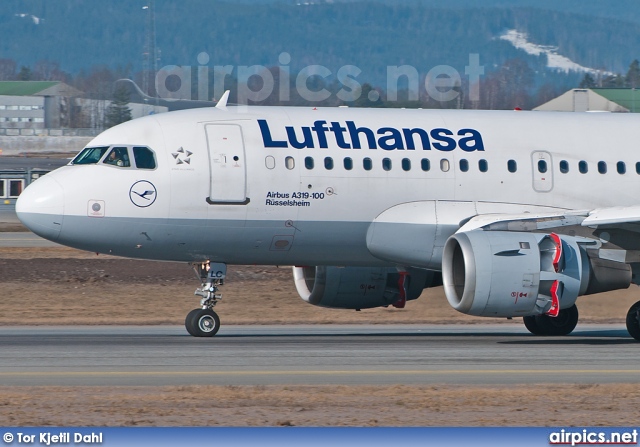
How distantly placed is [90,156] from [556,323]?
9746 millimetres

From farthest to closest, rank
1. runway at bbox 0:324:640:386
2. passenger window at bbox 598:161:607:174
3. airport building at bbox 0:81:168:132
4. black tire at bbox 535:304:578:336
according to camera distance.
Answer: airport building at bbox 0:81:168:132 < black tire at bbox 535:304:578:336 < passenger window at bbox 598:161:607:174 < runway at bbox 0:324:640:386

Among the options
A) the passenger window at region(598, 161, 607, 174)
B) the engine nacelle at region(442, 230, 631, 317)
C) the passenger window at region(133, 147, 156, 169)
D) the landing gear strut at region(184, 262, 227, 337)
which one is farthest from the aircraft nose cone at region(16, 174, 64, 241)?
the passenger window at region(598, 161, 607, 174)

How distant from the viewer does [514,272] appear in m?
20.3

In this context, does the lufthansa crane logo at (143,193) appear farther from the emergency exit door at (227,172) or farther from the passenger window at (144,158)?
the emergency exit door at (227,172)

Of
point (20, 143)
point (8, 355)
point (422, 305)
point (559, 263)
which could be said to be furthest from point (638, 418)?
point (20, 143)

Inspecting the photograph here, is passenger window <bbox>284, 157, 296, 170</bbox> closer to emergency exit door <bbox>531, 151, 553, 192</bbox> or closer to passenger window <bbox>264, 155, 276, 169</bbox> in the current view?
passenger window <bbox>264, 155, 276, 169</bbox>

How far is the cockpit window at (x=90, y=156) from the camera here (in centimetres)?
2147

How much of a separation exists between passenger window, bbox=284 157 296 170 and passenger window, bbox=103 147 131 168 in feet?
9.13

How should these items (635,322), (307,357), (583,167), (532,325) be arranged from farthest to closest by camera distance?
(532,325) → (583,167) → (635,322) → (307,357)

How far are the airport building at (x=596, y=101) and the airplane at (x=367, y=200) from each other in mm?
A: 45973

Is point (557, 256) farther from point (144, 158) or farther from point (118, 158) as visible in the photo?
point (118, 158)

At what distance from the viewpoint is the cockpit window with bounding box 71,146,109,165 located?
21.5m

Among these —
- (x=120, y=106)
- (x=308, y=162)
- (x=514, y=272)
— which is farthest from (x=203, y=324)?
(x=120, y=106)

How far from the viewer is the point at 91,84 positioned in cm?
10388
